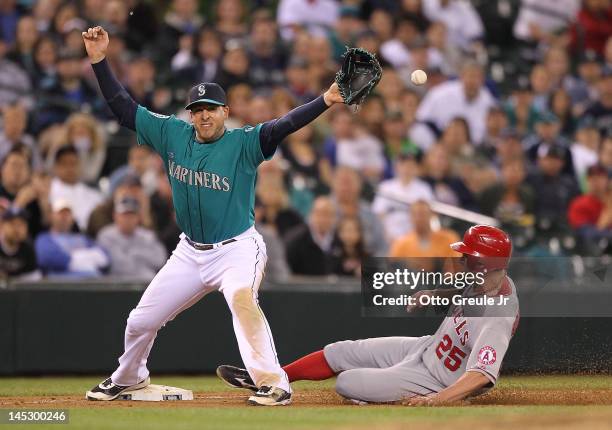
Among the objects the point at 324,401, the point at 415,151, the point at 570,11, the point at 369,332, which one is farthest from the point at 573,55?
the point at 324,401

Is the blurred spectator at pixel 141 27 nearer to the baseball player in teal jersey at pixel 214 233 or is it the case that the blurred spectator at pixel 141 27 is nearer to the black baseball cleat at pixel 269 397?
the baseball player in teal jersey at pixel 214 233

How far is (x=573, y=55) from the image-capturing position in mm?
17641

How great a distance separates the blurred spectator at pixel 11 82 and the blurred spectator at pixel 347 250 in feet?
11.8

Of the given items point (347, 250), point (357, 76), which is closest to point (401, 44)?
point (347, 250)

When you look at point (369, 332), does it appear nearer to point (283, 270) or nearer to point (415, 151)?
point (283, 270)

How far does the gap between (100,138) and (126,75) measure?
1471mm

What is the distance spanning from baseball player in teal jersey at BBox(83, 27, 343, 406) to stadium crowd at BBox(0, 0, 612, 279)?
3081 mm

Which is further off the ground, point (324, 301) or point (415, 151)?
point (415, 151)

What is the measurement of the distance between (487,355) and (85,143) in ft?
20.1

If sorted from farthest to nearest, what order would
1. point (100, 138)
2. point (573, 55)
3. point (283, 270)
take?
point (573, 55) → point (100, 138) → point (283, 270)

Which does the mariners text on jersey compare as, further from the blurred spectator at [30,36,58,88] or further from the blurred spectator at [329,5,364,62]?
the blurred spectator at [329,5,364,62]

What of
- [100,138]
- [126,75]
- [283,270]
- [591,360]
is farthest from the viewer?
[126,75]

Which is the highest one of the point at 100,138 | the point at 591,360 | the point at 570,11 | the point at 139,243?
the point at 570,11

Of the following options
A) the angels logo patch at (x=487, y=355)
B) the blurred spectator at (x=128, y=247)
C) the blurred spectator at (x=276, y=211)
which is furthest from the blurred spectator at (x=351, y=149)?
the angels logo patch at (x=487, y=355)
